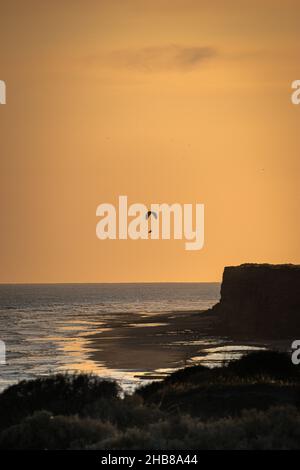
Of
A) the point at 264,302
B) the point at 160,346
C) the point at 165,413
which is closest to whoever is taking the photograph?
the point at 165,413

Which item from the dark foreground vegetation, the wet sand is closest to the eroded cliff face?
the wet sand

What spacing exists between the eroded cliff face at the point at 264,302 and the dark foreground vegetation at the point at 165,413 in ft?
156

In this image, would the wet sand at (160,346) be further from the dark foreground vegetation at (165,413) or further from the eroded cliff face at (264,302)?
the dark foreground vegetation at (165,413)

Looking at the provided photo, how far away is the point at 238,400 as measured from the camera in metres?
26.5

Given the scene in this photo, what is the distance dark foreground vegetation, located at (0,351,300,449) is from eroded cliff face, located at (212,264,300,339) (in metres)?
47.7

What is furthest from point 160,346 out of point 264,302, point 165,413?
point 165,413

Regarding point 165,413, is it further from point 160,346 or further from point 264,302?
point 264,302

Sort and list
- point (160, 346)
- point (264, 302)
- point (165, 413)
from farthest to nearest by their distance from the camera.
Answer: point (264, 302)
point (160, 346)
point (165, 413)

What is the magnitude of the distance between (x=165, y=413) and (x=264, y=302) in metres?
61.4

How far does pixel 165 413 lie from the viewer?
24859 mm

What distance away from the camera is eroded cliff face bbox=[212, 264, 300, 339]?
8162 cm
